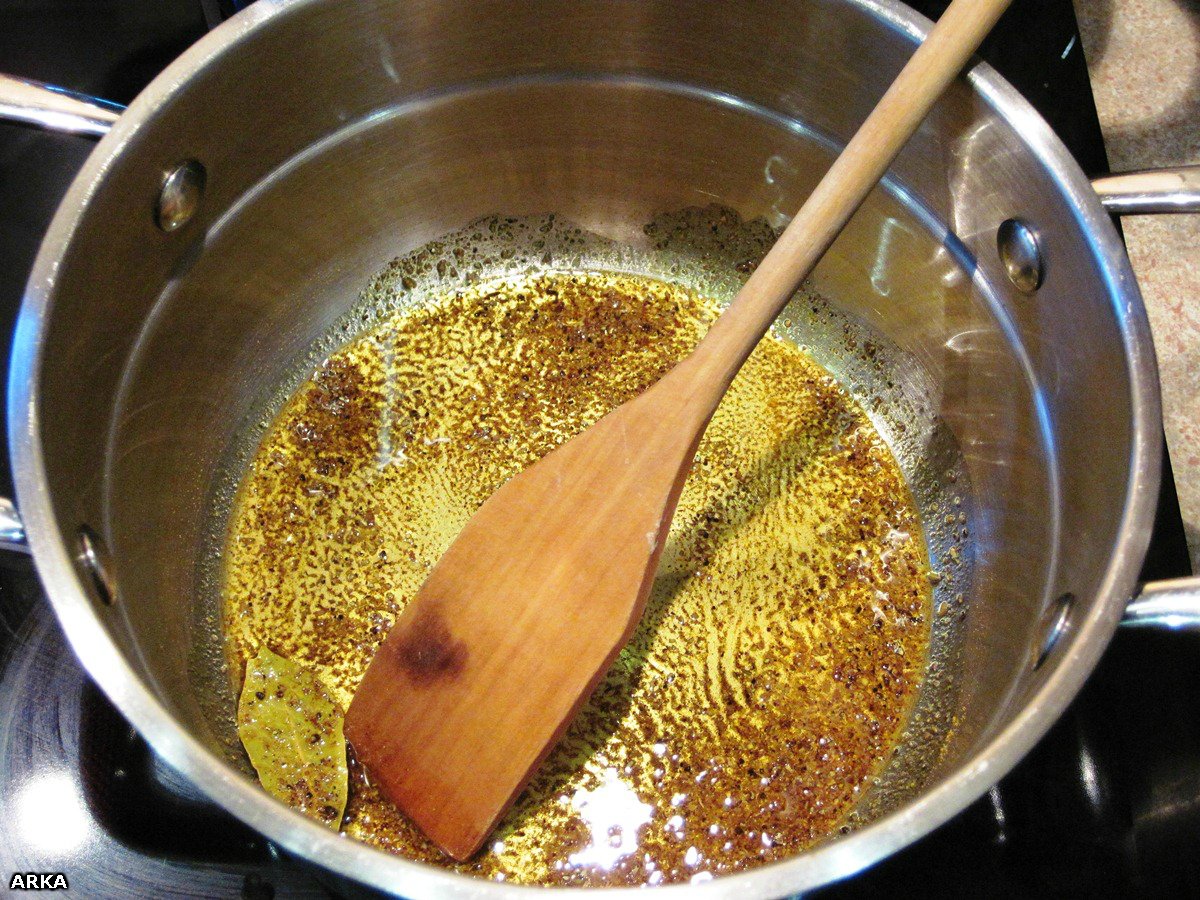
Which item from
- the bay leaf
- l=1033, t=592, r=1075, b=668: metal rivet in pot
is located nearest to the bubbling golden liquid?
the bay leaf

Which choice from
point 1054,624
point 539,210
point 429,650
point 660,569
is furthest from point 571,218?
point 1054,624

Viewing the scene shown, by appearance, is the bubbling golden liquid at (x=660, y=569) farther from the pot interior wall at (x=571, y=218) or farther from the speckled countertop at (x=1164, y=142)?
the speckled countertop at (x=1164, y=142)

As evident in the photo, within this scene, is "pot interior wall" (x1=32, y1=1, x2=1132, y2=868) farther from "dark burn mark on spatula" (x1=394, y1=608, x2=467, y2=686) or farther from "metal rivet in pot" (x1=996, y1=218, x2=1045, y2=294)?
"dark burn mark on spatula" (x1=394, y1=608, x2=467, y2=686)

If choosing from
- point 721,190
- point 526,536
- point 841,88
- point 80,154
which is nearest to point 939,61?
point 841,88

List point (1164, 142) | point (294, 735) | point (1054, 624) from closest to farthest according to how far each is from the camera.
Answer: point (1054, 624), point (294, 735), point (1164, 142)

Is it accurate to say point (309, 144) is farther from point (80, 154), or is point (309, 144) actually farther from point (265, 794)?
point (265, 794)

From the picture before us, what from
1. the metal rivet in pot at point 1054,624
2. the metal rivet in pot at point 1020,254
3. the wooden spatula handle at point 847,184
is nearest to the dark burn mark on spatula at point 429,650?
the wooden spatula handle at point 847,184

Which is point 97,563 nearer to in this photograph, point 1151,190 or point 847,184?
point 847,184
